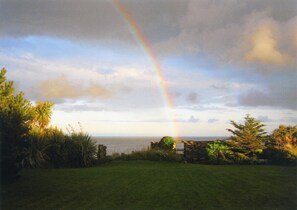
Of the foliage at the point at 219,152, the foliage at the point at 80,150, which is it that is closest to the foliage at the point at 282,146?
the foliage at the point at 219,152

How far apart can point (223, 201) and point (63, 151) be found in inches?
376

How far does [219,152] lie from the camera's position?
61.4 feet

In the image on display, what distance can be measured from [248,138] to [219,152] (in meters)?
1.79

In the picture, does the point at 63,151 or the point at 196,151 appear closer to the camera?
the point at 63,151

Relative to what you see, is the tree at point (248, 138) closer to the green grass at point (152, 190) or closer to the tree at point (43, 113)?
the green grass at point (152, 190)

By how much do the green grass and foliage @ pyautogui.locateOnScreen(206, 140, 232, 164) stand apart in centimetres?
444

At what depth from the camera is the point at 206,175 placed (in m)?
12.9

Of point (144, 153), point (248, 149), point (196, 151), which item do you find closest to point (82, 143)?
point (144, 153)

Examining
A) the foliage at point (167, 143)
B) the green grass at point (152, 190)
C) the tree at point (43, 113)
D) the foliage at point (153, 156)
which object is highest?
the tree at point (43, 113)

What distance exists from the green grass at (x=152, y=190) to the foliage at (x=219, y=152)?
4.44m

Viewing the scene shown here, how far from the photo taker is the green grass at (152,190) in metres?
8.82

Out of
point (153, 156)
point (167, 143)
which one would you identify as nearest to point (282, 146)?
point (167, 143)

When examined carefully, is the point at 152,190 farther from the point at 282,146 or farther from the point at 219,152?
the point at 282,146

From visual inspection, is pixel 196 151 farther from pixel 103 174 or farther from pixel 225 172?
pixel 103 174
